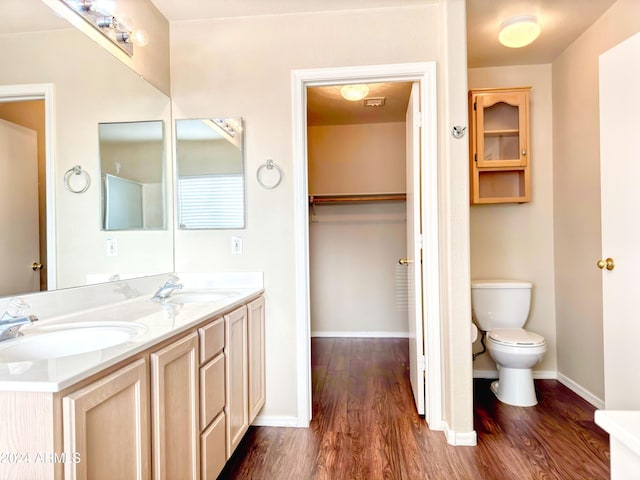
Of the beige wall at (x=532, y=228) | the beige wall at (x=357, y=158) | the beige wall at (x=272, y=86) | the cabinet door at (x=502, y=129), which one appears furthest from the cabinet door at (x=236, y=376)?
the beige wall at (x=357, y=158)

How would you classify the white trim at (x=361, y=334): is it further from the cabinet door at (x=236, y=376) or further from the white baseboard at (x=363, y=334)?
the cabinet door at (x=236, y=376)

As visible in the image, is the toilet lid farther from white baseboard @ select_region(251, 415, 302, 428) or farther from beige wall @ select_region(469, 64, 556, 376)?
white baseboard @ select_region(251, 415, 302, 428)

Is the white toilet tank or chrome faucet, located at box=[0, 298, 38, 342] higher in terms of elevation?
chrome faucet, located at box=[0, 298, 38, 342]

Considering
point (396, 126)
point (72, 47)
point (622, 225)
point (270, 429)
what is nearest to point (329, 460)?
point (270, 429)

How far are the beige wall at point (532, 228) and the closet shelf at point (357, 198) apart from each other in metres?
1.09

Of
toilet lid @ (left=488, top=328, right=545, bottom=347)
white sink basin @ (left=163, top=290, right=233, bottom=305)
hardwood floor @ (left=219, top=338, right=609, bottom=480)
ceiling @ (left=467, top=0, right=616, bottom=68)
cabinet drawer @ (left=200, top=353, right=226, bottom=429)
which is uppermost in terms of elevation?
ceiling @ (left=467, top=0, right=616, bottom=68)

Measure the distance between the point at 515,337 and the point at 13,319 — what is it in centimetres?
259

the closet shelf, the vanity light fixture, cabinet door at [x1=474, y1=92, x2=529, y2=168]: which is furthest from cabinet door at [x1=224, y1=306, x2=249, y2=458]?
the closet shelf

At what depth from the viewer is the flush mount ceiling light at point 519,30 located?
197 centimetres

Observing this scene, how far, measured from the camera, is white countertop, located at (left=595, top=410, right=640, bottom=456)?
→ 73 centimetres

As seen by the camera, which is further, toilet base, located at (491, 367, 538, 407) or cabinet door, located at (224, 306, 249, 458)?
toilet base, located at (491, 367, 538, 407)

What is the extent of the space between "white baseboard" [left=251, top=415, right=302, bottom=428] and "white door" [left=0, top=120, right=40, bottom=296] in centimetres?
139

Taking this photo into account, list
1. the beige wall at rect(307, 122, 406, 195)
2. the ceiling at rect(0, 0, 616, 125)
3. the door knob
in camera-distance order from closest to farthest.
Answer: the door knob → the ceiling at rect(0, 0, 616, 125) → the beige wall at rect(307, 122, 406, 195)

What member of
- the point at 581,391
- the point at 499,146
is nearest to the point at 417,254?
the point at 499,146
